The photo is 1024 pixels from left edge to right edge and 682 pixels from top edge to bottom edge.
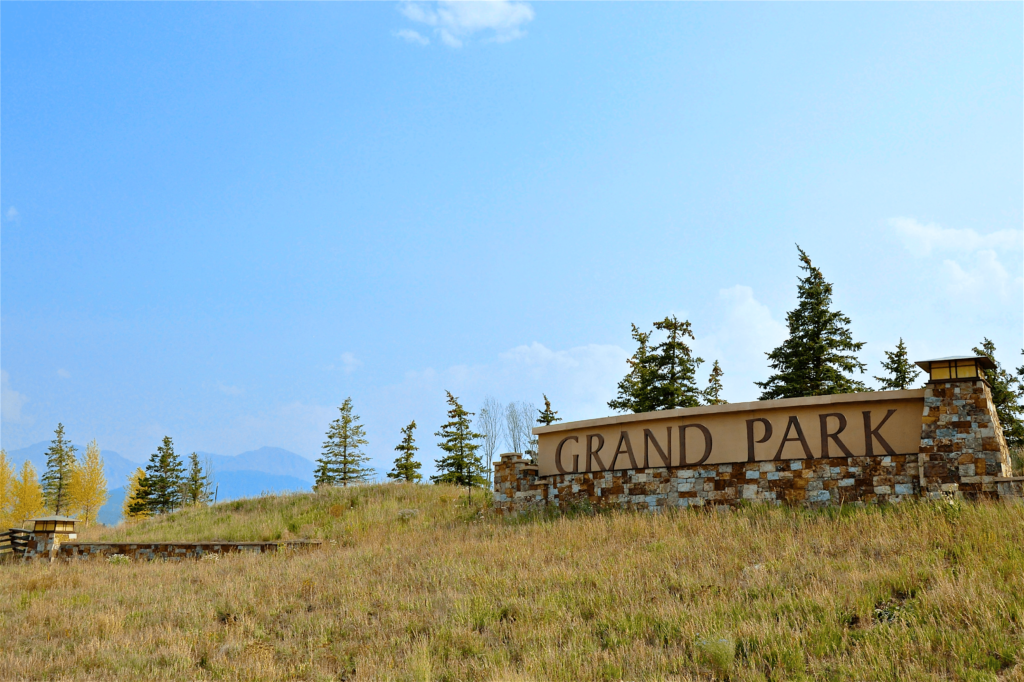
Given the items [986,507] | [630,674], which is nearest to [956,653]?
[630,674]

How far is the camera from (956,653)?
6883mm

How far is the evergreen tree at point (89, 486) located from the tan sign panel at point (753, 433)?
4739 cm

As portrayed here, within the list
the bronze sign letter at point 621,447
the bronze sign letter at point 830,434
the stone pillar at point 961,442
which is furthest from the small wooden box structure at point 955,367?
the bronze sign letter at point 621,447

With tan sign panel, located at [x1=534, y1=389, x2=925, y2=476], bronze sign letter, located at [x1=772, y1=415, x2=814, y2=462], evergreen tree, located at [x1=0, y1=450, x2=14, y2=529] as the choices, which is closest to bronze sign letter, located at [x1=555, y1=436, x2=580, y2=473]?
tan sign panel, located at [x1=534, y1=389, x2=925, y2=476]

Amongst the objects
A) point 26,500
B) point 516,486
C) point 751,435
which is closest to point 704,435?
point 751,435

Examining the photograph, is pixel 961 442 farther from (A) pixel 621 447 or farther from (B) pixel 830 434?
(A) pixel 621 447

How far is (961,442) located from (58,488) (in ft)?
199

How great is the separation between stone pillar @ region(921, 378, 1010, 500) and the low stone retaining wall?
13473 mm

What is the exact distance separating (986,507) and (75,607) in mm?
15188

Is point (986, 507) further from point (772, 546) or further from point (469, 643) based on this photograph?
point (469, 643)

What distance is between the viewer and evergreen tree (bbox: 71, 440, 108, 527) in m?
52.5

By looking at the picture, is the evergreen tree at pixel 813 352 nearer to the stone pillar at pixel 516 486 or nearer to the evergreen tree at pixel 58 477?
the stone pillar at pixel 516 486

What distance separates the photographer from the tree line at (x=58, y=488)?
52.5 m

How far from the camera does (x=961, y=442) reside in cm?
1362
